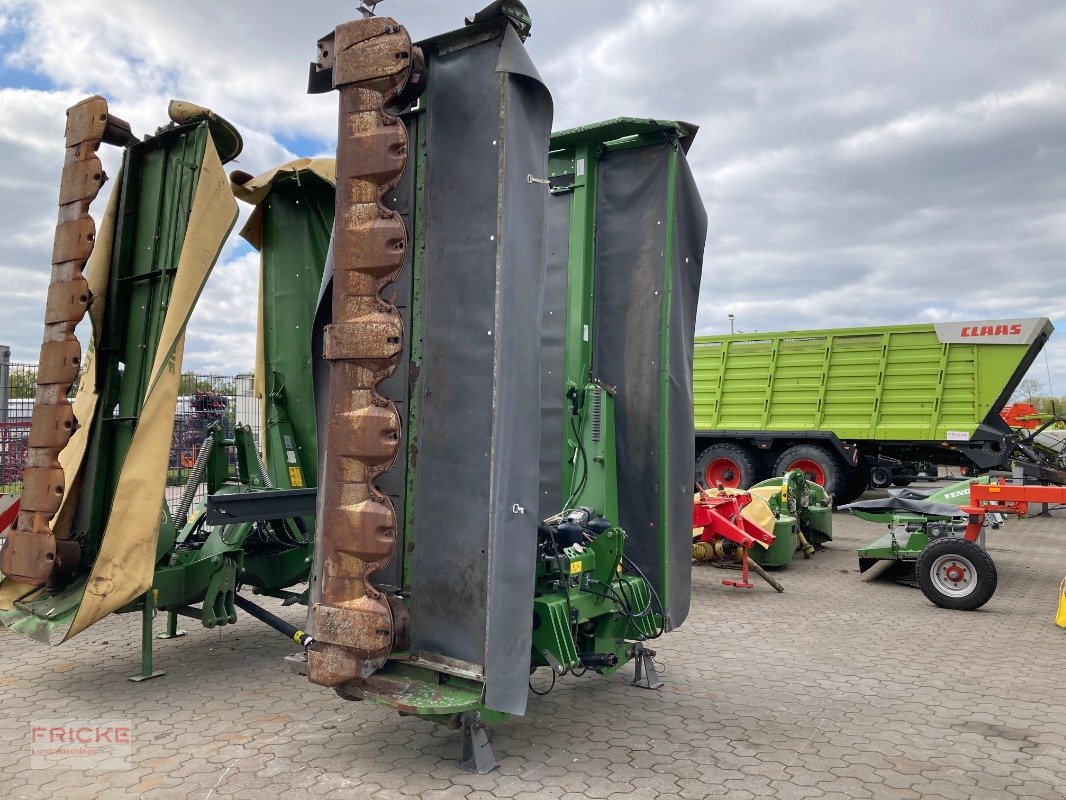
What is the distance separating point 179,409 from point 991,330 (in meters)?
11.8

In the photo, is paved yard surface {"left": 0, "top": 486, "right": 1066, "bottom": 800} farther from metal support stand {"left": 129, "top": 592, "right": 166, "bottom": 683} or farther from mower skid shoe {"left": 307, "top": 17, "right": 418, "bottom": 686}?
mower skid shoe {"left": 307, "top": 17, "right": 418, "bottom": 686}

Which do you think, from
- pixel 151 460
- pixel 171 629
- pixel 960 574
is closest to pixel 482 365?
pixel 151 460

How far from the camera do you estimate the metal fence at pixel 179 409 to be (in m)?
7.37

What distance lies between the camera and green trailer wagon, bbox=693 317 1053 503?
12.6 m

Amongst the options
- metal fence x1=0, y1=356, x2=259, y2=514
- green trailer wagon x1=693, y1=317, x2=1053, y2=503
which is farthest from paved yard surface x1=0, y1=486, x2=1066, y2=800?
green trailer wagon x1=693, y1=317, x2=1053, y2=503

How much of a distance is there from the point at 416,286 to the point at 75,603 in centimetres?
269

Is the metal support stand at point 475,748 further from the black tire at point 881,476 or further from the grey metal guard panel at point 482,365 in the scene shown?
the black tire at point 881,476

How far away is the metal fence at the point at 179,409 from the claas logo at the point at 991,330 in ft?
35.9

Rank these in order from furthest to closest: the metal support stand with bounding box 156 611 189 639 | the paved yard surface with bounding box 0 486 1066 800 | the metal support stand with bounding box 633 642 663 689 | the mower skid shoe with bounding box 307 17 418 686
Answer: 1. the metal support stand with bounding box 156 611 189 639
2. the metal support stand with bounding box 633 642 663 689
3. the paved yard surface with bounding box 0 486 1066 800
4. the mower skid shoe with bounding box 307 17 418 686

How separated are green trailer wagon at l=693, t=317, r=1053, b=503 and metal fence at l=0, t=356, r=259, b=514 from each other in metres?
8.05

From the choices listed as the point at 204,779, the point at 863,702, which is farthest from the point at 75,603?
the point at 863,702

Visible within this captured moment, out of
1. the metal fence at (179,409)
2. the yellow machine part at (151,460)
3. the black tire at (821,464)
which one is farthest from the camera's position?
the black tire at (821,464)

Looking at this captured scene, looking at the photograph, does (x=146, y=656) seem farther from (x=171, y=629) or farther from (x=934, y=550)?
(x=934, y=550)

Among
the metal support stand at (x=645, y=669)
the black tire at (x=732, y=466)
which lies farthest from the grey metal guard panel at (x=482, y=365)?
the black tire at (x=732, y=466)
